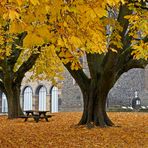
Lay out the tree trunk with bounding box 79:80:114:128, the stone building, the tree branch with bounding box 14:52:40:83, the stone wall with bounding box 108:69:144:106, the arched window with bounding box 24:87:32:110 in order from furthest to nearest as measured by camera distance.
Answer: the arched window with bounding box 24:87:32:110 < the stone building < the stone wall with bounding box 108:69:144:106 < the tree branch with bounding box 14:52:40:83 < the tree trunk with bounding box 79:80:114:128

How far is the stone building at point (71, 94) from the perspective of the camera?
46188mm

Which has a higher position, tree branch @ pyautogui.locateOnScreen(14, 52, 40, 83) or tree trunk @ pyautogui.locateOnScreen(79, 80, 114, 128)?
tree branch @ pyautogui.locateOnScreen(14, 52, 40, 83)

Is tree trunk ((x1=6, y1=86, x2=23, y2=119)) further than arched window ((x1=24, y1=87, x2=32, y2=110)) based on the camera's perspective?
No

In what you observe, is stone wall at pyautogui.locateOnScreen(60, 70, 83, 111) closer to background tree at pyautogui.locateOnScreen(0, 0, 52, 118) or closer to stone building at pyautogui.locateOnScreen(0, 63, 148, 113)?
stone building at pyautogui.locateOnScreen(0, 63, 148, 113)

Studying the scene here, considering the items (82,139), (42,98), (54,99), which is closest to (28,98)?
(42,98)

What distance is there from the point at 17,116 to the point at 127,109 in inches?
786

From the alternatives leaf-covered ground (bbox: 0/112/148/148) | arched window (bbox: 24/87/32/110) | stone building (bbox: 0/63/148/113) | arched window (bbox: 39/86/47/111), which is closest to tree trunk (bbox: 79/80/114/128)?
leaf-covered ground (bbox: 0/112/148/148)

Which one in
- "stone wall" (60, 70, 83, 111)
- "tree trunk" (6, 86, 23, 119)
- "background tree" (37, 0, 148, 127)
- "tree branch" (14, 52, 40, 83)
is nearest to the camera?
"background tree" (37, 0, 148, 127)

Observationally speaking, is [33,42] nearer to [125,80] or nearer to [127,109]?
[127,109]

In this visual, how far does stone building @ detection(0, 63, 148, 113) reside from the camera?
4619 cm

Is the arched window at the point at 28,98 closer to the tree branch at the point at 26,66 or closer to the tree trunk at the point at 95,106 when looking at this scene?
the tree branch at the point at 26,66

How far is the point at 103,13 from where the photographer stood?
5590 mm

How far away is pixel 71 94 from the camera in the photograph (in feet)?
158

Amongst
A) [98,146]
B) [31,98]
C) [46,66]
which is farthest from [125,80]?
[98,146]
